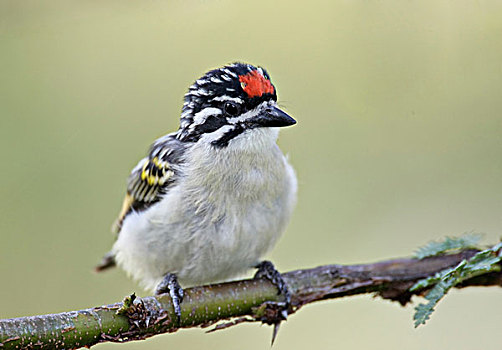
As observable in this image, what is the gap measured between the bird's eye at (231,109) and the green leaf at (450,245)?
185 cm

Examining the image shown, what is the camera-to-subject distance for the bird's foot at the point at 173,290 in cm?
451

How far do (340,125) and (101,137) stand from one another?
322 cm

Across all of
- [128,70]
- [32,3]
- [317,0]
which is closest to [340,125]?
[317,0]

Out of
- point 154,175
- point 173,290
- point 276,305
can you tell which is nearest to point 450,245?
point 276,305

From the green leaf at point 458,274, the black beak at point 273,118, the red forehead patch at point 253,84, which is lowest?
the green leaf at point 458,274

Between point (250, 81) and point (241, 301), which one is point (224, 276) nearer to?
point (241, 301)

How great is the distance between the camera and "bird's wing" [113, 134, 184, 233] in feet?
17.7

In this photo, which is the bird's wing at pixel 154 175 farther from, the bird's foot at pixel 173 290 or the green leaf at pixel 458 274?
the green leaf at pixel 458 274

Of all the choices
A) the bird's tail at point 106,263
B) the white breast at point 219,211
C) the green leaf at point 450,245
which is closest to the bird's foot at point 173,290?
the white breast at point 219,211

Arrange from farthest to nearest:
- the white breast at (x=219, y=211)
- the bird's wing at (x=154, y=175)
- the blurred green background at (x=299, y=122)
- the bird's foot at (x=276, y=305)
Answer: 1. the blurred green background at (x=299, y=122)
2. the bird's wing at (x=154, y=175)
3. the white breast at (x=219, y=211)
4. the bird's foot at (x=276, y=305)

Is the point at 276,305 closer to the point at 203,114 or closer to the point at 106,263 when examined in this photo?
the point at 203,114

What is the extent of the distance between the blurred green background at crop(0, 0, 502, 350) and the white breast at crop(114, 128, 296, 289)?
2.72m

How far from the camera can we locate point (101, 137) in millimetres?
8203

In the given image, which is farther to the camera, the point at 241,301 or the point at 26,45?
the point at 26,45
